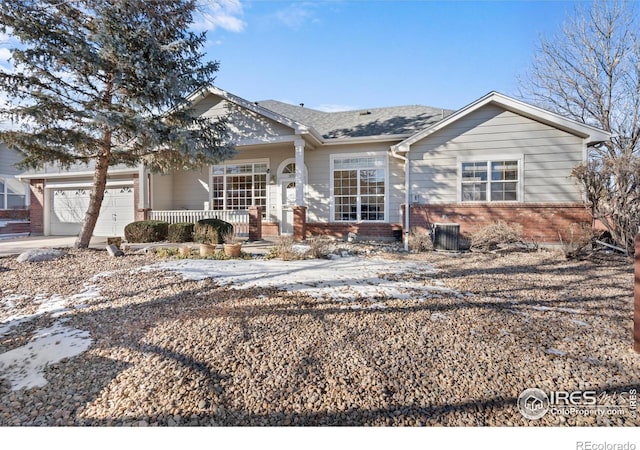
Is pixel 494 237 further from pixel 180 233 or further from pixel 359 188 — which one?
pixel 180 233

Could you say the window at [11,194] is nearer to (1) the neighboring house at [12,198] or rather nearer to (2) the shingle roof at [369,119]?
(1) the neighboring house at [12,198]

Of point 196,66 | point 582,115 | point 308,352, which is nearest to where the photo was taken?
point 308,352

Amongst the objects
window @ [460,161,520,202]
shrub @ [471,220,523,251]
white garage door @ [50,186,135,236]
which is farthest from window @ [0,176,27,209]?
shrub @ [471,220,523,251]

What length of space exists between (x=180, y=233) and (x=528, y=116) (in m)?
11.9

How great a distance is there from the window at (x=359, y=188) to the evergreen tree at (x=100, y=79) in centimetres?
470

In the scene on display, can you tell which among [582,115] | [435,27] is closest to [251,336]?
[435,27]

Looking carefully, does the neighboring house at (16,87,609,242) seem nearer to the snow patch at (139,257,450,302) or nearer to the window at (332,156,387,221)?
the window at (332,156,387,221)

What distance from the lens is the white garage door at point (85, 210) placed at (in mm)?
13195

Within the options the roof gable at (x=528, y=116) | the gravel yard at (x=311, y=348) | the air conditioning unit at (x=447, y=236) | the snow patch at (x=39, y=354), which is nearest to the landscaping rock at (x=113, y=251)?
the gravel yard at (x=311, y=348)

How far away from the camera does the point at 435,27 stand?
25.8ft

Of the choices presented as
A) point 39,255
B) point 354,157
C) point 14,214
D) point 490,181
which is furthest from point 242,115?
point 14,214

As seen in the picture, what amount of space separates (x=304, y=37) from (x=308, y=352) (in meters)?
7.84
